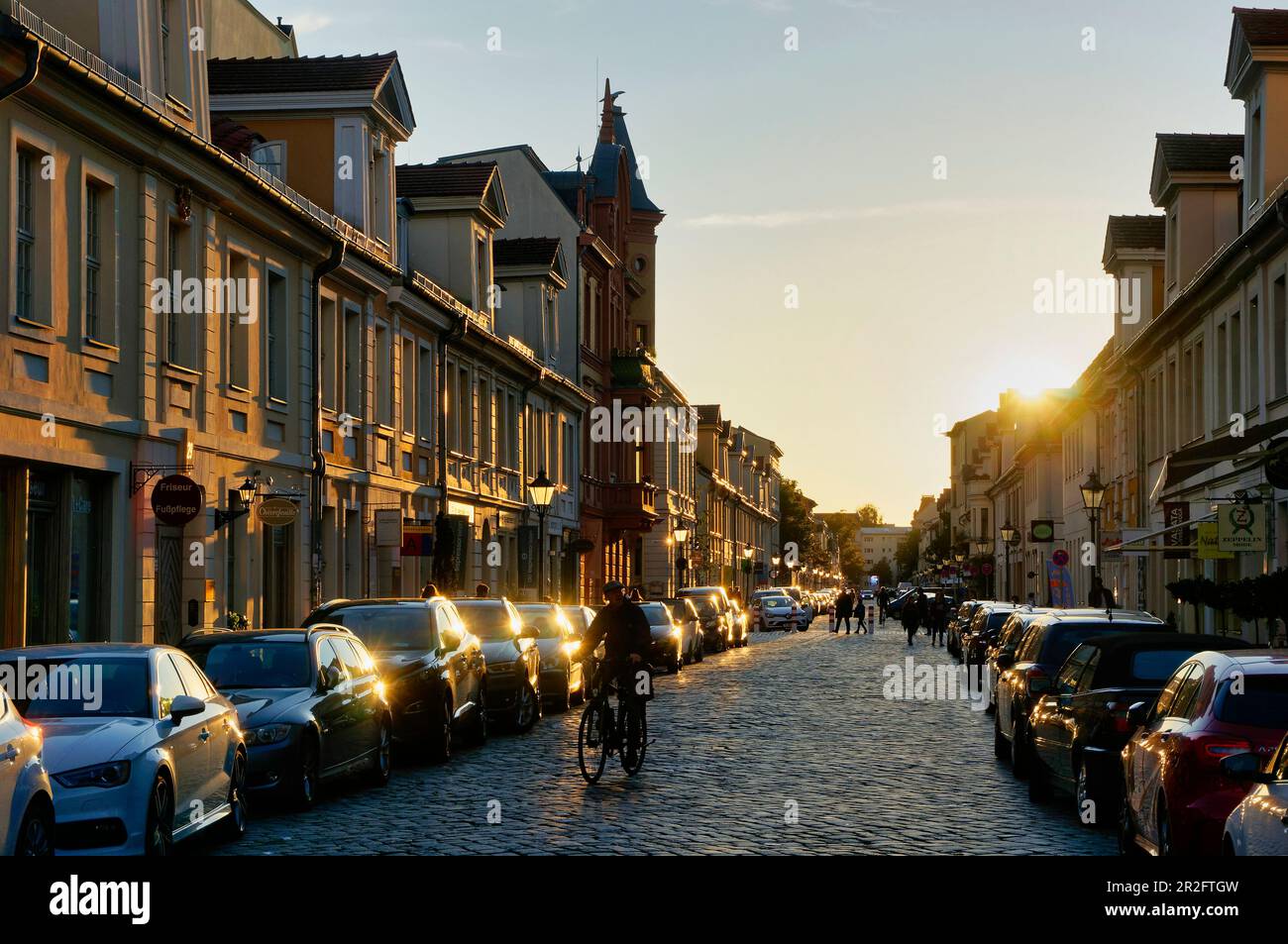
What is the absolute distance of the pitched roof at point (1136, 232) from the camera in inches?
1796

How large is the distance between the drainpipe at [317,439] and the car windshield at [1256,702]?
21.7 metres

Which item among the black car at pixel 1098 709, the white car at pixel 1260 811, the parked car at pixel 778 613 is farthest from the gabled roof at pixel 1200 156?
the parked car at pixel 778 613

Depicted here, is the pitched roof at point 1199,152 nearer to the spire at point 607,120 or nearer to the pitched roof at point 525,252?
the pitched roof at point 525,252

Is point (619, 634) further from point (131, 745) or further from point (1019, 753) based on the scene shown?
point (131, 745)

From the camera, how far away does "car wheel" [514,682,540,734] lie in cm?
2292

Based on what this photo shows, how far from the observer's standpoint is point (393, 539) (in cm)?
3391

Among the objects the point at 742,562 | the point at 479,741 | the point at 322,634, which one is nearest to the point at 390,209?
the point at 479,741

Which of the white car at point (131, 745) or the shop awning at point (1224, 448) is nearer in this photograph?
the white car at point (131, 745)

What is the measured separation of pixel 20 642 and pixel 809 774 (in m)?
8.49

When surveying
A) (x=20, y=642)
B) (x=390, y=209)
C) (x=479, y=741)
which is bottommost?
(x=479, y=741)

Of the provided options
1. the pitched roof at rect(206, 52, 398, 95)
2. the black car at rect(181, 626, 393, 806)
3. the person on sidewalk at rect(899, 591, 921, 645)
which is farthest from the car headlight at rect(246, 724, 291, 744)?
the person on sidewalk at rect(899, 591, 921, 645)

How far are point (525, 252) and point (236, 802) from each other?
133 feet

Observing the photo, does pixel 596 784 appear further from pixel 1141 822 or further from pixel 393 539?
pixel 393 539

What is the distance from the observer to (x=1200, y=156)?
3797 cm
